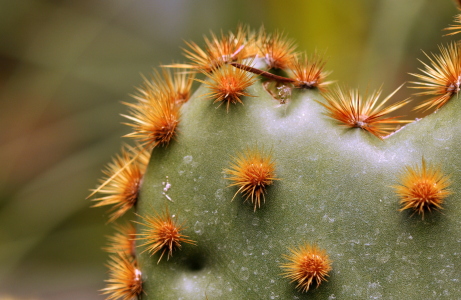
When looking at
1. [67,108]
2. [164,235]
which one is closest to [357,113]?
[164,235]

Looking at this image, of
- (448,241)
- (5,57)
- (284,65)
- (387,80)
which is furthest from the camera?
(5,57)

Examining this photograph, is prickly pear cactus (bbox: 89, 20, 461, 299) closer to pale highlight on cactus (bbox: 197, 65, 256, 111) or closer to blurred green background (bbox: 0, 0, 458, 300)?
pale highlight on cactus (bbox: 197, 65, 256, 111)

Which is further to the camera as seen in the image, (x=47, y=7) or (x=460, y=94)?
(x=47, y=7)

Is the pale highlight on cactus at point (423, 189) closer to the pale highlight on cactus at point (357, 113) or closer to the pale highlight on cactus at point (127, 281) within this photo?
the pale highlight on cactus at point (357, 113)

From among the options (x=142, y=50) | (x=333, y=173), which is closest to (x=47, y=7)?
(x=142, y=50)

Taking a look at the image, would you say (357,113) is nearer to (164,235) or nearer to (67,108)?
(164,235)

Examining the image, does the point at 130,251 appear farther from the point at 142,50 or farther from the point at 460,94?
the point at 142,50
